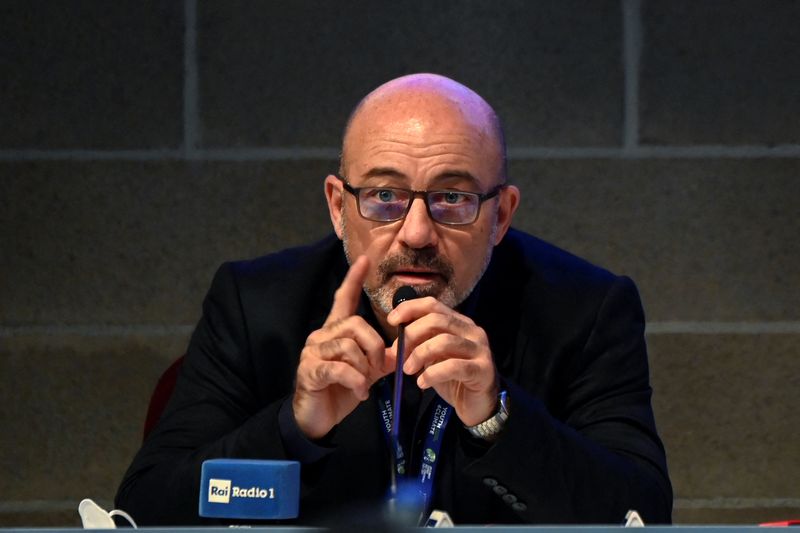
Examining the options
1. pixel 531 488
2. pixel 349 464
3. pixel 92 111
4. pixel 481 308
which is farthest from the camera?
pixel 92 111

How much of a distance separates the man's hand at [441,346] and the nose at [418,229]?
0.27 metres

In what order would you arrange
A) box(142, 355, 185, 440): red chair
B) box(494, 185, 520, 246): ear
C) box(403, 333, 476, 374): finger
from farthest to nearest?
box(142, 355, 185, 440): red chair → box(494, 185, 520, 246): ear → box(403, 333, 476, 374): finger

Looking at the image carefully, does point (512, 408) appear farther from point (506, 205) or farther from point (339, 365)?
point (506, 205)

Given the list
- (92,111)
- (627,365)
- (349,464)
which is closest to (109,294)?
(92,111)

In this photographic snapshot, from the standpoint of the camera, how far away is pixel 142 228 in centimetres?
323

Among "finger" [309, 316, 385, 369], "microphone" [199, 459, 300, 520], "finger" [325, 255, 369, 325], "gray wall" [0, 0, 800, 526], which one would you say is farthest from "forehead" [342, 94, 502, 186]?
"gray wall" [0, 0, 800, 526]

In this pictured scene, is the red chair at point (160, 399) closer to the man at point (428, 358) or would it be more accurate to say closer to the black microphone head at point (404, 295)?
the man at point (428, 358)

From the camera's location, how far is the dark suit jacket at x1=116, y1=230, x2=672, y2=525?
182 centimetres

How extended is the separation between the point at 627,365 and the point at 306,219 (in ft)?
4.29

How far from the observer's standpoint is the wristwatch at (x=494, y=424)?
177 cm

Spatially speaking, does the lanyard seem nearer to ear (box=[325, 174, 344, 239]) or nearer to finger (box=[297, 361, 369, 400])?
finger (box=[297, 361, 369, 400])

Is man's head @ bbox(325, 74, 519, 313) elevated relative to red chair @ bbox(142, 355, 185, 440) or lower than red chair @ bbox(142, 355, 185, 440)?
elevated

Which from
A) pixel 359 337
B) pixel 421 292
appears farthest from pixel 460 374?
pixel 421 292

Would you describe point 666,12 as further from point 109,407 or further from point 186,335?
point 109,407
